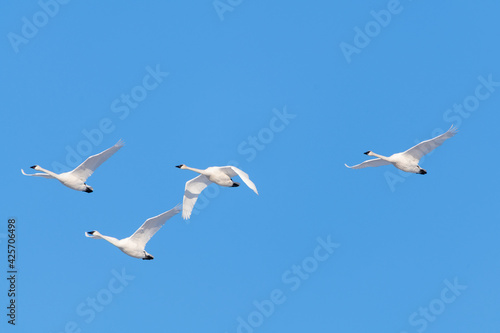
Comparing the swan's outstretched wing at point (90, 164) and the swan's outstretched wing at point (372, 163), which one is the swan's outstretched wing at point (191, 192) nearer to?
the swan's outstretched wing at point (90, 164)

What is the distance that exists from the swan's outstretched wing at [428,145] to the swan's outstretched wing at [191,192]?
1181cm

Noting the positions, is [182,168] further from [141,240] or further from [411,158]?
[411,158]

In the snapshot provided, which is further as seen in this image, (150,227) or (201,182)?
(201,182)

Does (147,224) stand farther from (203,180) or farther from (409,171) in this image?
(409,171)

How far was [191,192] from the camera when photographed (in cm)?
5928

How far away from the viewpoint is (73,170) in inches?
2397

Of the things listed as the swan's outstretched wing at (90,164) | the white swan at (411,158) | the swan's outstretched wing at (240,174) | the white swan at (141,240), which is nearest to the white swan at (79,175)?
the swan's outstretched wing at (90,164)

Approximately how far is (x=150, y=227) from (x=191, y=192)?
3070 millimetres

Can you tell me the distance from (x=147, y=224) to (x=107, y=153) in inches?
184

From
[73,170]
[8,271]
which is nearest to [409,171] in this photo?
[73,170]

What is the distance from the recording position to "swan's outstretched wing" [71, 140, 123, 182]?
5879cm

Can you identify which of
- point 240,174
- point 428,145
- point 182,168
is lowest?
point 428,145

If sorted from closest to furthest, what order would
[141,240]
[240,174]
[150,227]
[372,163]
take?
[240,174] → [150,227] → [141,240] → [372,163]

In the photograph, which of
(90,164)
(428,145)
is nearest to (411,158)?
(428,145)
